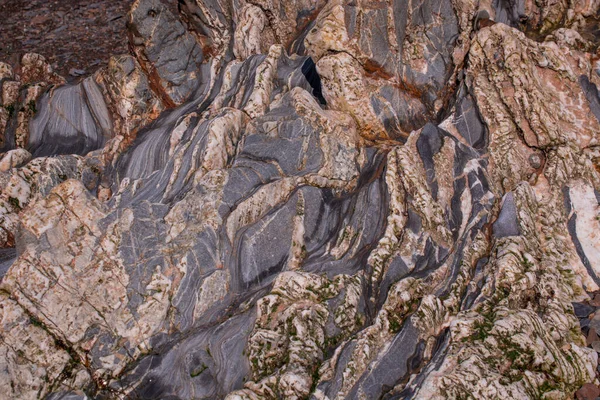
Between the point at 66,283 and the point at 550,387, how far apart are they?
8810 mm

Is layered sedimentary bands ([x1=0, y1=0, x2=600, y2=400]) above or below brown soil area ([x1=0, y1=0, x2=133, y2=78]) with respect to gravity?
below

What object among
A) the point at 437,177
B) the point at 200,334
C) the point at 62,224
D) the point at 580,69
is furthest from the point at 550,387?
the point at 62,224

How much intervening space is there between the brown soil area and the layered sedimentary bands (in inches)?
321

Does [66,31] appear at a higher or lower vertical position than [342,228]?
higher

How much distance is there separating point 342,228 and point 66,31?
1896 centimetres

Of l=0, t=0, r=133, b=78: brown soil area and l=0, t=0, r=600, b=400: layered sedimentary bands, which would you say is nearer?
l=0, t=0, r=600, b=400: layered sedimentary bands

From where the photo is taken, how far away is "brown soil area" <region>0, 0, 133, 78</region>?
80.8ft

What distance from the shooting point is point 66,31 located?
86.2ft

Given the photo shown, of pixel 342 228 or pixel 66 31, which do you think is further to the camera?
pixel 66 31

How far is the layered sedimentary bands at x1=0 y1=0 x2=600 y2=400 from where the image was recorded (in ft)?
34.2

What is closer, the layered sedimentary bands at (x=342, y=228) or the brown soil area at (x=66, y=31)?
the layered sedimentary bands at (x=342, y=228)

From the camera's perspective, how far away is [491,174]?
13.7m

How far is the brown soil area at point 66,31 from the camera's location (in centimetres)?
2464

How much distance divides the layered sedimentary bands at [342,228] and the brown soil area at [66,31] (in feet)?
26.8
